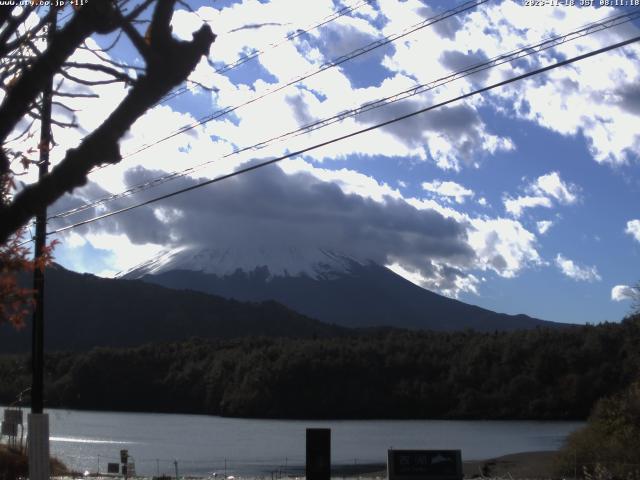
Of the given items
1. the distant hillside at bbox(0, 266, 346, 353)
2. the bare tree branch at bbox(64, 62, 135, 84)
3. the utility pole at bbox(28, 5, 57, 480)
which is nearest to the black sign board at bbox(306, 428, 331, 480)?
the utility pole at bbox(28, 5, 57, 480)

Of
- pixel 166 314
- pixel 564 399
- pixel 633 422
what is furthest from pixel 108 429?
pixel 166 314

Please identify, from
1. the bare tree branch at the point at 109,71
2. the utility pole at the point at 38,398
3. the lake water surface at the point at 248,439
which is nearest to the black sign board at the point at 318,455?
the utility pole at the point at 38,398

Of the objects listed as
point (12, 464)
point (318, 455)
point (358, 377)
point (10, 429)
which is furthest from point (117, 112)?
point (358, 377)

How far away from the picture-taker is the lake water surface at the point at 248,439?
49.7 meters

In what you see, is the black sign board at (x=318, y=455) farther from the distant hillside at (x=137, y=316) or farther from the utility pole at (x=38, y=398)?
the distant hillside at (x=137, y=316)

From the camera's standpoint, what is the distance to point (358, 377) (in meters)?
95.3

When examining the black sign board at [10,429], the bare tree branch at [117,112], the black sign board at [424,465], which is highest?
the bare tree branch at [117,112]

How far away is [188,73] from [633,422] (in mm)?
30656

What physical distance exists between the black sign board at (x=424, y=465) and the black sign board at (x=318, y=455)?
3.39 feet

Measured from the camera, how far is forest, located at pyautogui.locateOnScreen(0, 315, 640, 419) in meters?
84.4

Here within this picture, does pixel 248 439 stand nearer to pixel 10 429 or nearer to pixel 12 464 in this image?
pixel 10 429

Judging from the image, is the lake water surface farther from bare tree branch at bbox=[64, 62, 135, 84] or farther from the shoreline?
bare tree branch at bbox=[64, 62, 135, 84]

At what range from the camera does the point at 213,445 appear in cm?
6353

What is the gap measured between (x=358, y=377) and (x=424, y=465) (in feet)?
269
